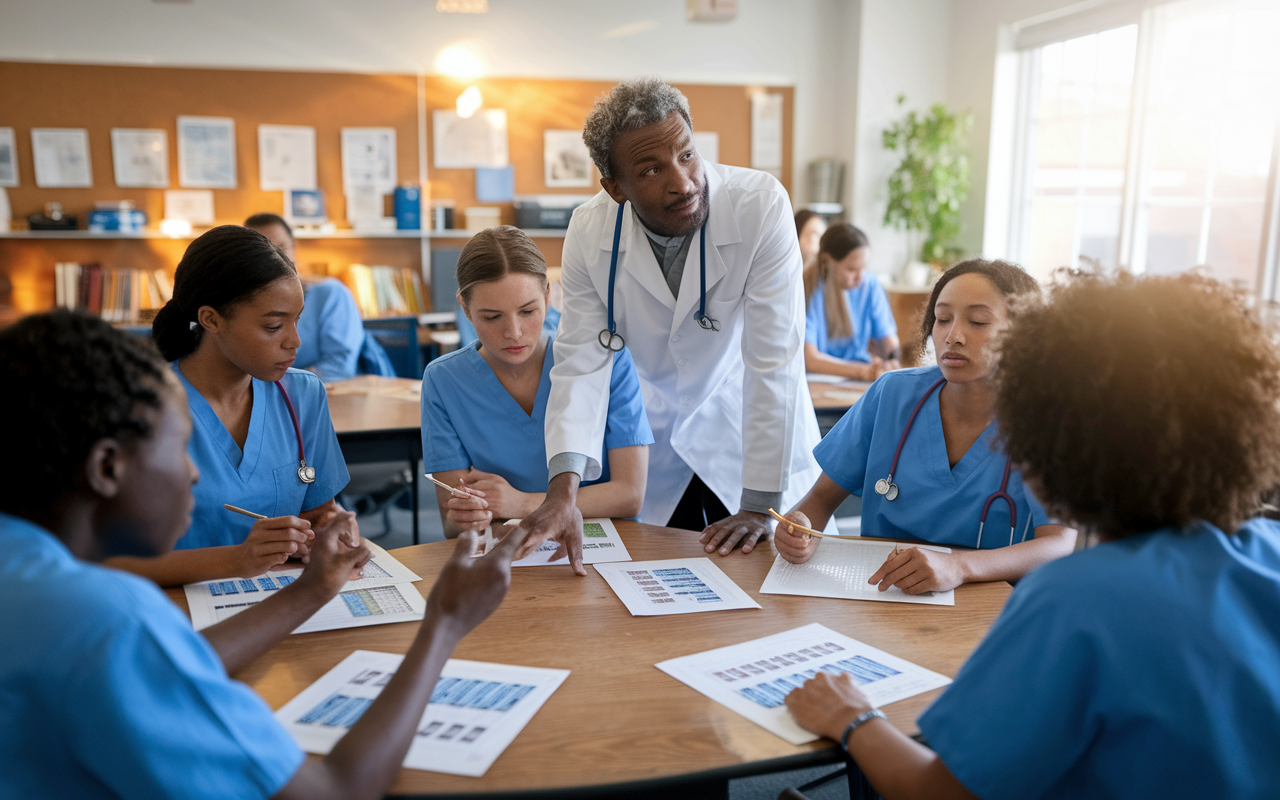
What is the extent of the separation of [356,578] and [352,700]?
41 centimetres

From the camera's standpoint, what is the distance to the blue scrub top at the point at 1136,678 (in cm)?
73

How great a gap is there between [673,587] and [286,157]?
16.4ft

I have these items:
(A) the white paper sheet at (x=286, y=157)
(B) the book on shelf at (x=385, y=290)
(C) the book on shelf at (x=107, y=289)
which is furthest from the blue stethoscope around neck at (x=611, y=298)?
(C) the book on shelf at (x=107, y=289)

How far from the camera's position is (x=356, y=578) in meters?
1.36

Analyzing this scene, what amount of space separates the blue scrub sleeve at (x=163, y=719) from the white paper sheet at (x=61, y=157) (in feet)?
18.4

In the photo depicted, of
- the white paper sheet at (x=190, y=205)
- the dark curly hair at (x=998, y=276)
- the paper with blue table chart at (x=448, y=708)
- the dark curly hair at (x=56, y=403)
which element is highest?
the white paper sheet at (x=190, y=205)

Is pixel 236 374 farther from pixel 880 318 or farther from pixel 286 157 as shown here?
pixel 286 157

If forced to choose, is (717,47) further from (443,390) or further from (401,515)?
(443,390)

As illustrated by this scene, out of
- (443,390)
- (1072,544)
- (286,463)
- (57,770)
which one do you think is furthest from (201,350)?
(1072,544)

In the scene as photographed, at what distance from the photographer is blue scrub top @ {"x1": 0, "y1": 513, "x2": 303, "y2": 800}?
0.65 meters

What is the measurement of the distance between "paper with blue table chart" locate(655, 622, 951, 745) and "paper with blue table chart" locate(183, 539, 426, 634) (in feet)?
1.35

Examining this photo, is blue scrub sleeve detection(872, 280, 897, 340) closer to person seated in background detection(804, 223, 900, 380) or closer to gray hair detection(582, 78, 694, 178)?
person seated in background detection(804, 223, 900, 380)

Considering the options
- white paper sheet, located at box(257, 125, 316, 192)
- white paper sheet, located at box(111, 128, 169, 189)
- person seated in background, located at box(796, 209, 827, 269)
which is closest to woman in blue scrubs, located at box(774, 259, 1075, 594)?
person seated in background, located at box(796, 209, 827, 269)

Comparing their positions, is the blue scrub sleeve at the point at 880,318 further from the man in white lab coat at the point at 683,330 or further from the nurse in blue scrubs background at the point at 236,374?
the nurse in blue scrubs background at the point at 236,374
